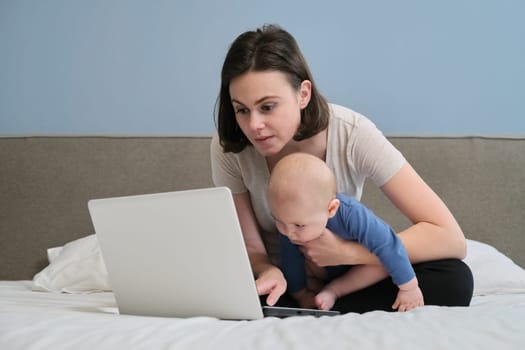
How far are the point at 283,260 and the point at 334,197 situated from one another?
0.26 meters

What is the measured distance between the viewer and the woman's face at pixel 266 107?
1272 millimetres

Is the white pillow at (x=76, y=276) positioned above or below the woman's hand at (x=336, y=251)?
below

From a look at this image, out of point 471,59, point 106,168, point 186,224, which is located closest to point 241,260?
point 186,224

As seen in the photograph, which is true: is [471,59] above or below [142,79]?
below

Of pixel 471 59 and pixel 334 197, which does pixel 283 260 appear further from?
pixel 471 59

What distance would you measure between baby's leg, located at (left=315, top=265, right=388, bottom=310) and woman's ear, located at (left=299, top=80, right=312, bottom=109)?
1.34ft

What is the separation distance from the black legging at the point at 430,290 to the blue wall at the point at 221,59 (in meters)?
1.14

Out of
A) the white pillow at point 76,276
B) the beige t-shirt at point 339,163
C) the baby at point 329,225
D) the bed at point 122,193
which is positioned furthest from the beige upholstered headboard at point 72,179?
the baby at point 329,225

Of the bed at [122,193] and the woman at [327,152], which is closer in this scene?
the woman at [327,152]

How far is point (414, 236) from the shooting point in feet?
4.32

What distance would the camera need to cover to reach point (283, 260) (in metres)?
1.38

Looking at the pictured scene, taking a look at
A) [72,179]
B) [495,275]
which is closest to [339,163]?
[495,275]

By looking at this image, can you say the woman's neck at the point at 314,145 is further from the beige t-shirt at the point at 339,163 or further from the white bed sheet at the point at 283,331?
the white bed sheet at the point at 283,331

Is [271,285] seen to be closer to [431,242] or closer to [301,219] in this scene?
[301,219]
